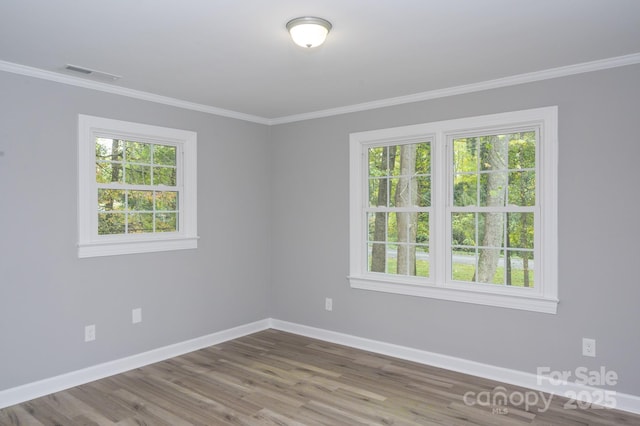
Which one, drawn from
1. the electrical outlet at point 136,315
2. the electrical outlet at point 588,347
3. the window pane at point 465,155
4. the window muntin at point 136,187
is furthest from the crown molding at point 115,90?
the electrical outlet at point 588,347

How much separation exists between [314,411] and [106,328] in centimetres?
195

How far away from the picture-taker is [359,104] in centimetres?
443

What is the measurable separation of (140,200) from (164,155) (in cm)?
51

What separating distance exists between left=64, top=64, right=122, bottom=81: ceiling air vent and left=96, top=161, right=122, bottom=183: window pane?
0.73m

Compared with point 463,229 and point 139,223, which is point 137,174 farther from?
point 463,229

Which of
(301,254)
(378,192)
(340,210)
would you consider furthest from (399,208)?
(301,254)

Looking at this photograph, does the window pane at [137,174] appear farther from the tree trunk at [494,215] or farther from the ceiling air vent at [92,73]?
the tree trunk at [494,215]

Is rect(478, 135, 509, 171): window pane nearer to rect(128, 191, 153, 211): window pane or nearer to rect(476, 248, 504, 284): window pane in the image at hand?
rect(476, 248, 504, 284): window pane

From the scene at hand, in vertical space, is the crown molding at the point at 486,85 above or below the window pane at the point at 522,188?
above

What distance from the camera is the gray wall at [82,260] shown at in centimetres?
325

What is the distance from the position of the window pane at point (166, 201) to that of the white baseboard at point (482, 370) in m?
1.92

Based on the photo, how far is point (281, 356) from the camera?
4250 mm

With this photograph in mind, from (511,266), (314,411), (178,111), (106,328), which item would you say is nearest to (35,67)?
(178,111)

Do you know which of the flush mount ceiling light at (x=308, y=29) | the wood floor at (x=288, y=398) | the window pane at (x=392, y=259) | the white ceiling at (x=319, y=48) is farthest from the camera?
the window pane at (x=392, y=259)
